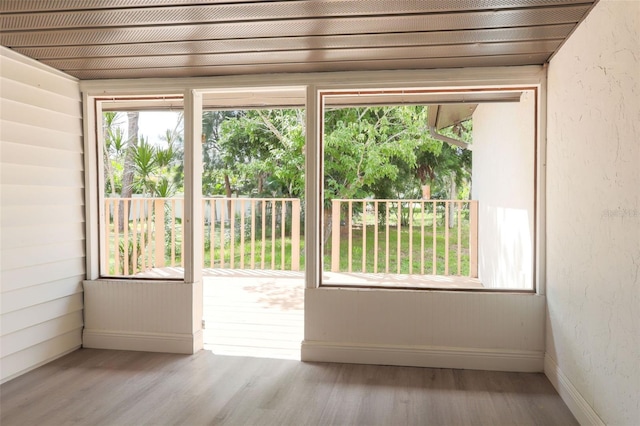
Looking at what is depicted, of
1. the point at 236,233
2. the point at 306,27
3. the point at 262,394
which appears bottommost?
the point at 262,394

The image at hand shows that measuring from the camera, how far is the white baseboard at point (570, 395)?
2170 millimetres

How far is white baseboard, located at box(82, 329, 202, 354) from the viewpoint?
3.35 meters

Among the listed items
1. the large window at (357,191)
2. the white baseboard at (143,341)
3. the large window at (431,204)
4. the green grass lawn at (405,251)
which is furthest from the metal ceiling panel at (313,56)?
the green grass lawn at (405,251)

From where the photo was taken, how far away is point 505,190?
4.18m

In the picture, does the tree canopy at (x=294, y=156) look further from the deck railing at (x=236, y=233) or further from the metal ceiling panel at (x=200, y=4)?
the metal ceiling panel at (x=200, y=4)

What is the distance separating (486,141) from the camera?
4879 mm

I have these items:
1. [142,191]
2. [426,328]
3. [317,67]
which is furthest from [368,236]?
[142,191]

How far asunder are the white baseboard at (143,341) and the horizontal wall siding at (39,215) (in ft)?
0.39

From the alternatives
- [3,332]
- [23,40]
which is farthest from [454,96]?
[3,332]

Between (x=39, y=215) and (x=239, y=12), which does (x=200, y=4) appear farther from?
(x=39, y=215)

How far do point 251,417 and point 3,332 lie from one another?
168 centimetres

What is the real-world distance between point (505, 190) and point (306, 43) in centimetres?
251

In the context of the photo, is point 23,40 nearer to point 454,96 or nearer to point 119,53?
point 119,53

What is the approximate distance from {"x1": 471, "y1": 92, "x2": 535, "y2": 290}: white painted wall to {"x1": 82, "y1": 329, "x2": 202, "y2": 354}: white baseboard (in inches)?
96.9
